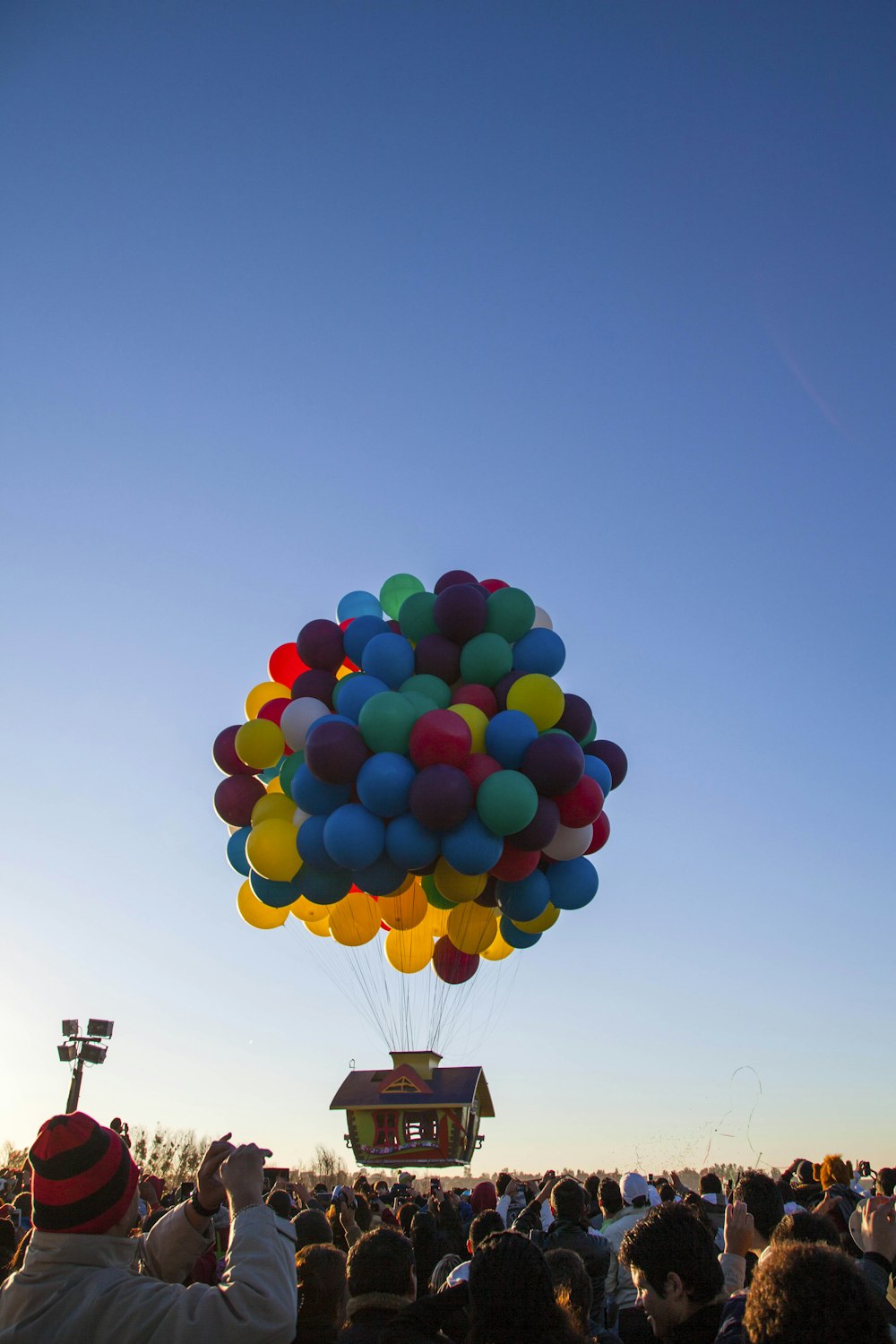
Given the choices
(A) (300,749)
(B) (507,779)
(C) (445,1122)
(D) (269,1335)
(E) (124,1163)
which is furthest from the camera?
(C) (445,1122)

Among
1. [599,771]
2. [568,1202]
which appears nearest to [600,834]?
[599,771]

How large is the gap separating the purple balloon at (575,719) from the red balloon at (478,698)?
787 mm

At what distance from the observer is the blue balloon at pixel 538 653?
8.45 metres

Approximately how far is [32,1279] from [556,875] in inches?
259

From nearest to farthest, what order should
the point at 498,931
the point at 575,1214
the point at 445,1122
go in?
the point at 575,1214
the point at 498,931
the point at 445,1122

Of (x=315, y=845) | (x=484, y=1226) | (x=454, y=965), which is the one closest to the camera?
(x=484, y=1226)

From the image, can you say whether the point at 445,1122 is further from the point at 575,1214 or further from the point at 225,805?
the point at 575,1214

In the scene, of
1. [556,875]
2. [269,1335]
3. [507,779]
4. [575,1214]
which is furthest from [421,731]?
[269,1335]

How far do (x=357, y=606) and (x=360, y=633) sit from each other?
2.80ft

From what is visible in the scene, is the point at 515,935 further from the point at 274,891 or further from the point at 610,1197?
the point at 610,1197

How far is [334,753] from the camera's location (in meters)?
7.45

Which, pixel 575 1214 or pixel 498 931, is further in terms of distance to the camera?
pixel 498 931

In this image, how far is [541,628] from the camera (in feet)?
28.8

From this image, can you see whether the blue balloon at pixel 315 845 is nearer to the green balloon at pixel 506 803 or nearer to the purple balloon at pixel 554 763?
the green balloon at pixel 506 803
